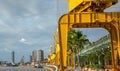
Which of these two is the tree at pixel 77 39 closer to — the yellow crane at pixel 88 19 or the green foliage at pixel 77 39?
the green foliage at pixel 77 39

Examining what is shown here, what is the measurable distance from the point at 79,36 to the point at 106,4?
185 ft

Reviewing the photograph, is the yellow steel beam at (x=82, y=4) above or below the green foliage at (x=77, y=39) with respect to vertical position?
above

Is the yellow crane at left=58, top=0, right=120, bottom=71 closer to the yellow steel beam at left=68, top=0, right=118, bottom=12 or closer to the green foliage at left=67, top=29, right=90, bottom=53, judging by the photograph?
the yellow steel beam at left=68, top=0, right=118, bottom=12

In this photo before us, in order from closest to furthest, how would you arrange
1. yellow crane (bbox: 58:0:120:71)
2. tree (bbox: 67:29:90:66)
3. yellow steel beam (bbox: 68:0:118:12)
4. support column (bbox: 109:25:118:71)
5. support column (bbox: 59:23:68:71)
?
support column (bbox: 59:23:68:71)
yellow crane (bbox: 58:0:120:71)
yellow steel beam (bbox: 68:0:118:12)
support column (bbox: 109:25:118:71)
tree (bbox: 67:29:90:66)

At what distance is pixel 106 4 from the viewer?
116 ft

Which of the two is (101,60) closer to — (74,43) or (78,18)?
(74,43)

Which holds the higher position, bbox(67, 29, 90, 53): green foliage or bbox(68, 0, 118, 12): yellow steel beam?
bbox(68, 0, 118, 12): yellow steel beam

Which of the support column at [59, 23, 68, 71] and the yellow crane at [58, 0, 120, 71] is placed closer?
the support column at [59, 23, 68, 71]

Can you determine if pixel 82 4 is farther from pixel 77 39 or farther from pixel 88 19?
pixel 77 39

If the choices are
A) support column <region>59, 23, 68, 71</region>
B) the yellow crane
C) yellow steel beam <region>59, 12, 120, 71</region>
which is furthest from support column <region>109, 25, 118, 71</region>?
support column <region>59, 23, 68, 71</region>

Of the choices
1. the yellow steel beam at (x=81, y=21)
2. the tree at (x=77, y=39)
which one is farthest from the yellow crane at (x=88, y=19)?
the tree at (x=77, y=39)

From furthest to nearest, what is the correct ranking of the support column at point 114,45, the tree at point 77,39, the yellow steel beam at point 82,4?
1. the tree at point 77,39
2. the support column at point 114,45
3. the yellow steel beam at point 82,4

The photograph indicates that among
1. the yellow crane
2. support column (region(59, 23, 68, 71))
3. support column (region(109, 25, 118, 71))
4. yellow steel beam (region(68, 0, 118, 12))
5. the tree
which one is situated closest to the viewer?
support column (region(59, 23, 68, 71))

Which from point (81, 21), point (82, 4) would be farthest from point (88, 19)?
point (82, 4)
